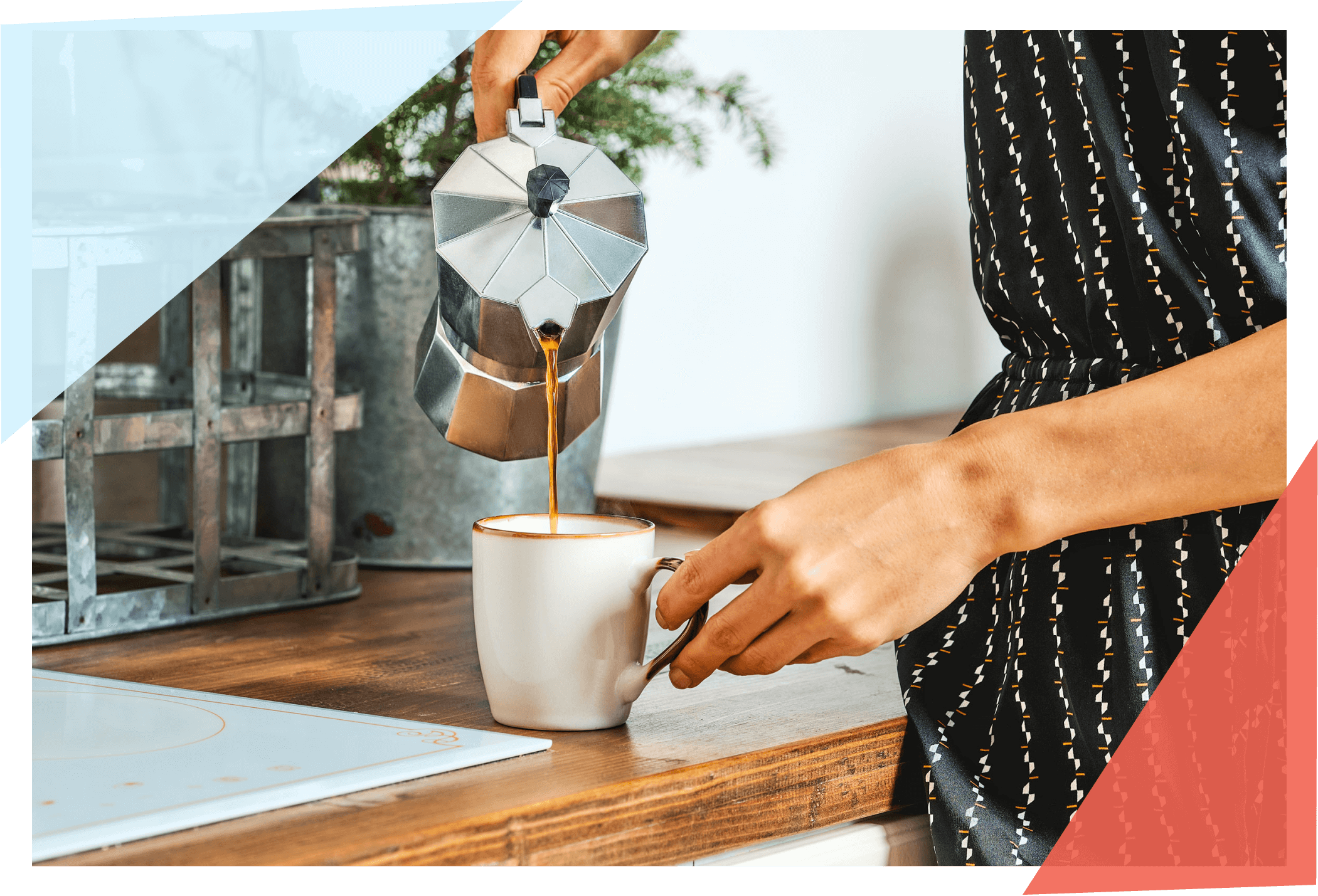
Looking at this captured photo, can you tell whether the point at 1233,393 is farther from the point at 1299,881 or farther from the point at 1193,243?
the point at 1299,881

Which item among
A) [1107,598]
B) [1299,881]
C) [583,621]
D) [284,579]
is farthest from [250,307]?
[1299,881]

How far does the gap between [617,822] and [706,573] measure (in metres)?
0.10

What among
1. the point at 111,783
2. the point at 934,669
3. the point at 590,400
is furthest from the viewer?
the point at 590,400

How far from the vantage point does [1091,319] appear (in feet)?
1.91

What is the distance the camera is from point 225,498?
948mm

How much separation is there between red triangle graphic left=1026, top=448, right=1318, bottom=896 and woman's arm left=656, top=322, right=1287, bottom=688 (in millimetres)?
58

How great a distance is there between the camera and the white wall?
163 cm

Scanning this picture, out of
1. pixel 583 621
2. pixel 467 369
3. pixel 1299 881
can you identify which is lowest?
pixel 1299 881

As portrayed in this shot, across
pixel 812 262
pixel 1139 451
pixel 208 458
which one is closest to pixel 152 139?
pixel 208 458

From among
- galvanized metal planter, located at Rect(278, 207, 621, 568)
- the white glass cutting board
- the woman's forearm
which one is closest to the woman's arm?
the woman's forearm

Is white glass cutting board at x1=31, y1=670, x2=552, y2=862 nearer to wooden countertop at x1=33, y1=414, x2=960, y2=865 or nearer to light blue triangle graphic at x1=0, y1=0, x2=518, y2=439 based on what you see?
wooden countertop at x1=33, y1=414, x2=960, y2=865

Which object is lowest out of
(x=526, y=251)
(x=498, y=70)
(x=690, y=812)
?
(x=690, y=812)

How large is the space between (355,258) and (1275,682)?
63 centimetres

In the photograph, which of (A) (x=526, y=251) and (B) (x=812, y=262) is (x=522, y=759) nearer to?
(A) (x=526, y=251)
